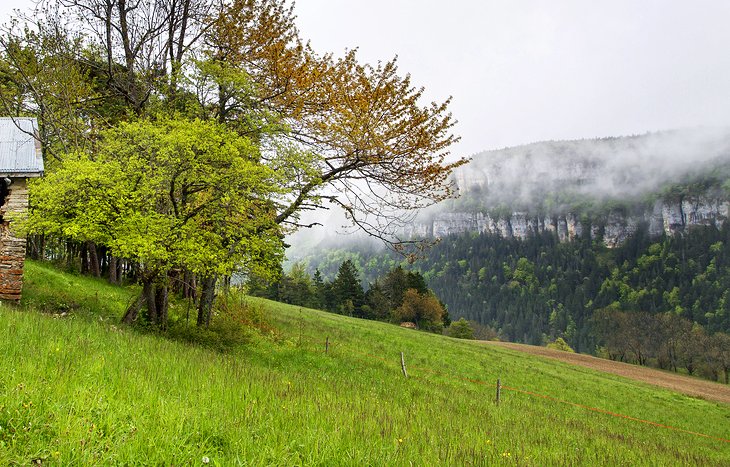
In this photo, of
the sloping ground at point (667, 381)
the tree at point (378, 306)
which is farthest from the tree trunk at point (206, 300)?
the tree at point (378, 306)

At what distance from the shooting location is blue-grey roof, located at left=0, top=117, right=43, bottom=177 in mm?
14867

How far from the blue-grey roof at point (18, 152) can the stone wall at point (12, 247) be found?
460 mm

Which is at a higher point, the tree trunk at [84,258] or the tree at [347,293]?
the tree trunk at [84,258]

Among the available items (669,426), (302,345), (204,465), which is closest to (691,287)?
(669,426)

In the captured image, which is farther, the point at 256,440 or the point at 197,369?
the point at 197,369

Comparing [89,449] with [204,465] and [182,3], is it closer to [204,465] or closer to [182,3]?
[204,465]

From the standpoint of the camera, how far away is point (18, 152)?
50.5 ft

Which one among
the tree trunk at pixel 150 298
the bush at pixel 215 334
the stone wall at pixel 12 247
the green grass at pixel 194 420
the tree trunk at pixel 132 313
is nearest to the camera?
the green grass at pixel 194 420

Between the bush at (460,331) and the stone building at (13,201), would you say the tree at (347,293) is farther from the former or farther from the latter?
the stone building at (13,201)

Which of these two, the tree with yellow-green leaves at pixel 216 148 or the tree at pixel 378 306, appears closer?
the tree with yellow-green leaves at pixel 216 148

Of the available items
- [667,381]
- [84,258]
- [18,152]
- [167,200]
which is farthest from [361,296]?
[167,200]

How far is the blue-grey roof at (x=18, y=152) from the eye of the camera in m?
14.9

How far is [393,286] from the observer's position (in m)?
85.9

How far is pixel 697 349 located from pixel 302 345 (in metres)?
84.0
